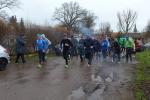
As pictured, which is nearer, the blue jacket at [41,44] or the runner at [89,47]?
the blue jacket at [41,44]

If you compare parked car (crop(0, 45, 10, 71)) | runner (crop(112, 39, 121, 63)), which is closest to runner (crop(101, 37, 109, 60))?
runner (crop(112, 39, 121, 63))

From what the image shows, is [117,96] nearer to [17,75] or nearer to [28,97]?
[28,97]

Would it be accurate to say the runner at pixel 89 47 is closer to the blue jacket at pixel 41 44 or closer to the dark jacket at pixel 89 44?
the dark jacket at pixel 89 44

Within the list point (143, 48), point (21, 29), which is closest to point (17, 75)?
point (21, 29)

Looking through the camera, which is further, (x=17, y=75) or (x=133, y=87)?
(x=17, y=75)

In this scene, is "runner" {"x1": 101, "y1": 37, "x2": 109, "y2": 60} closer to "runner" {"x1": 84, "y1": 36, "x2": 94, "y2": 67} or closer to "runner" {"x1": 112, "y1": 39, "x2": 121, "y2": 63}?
"runner" {"x1": 112, "y1": 39, "x2": 121, "y2": 63}

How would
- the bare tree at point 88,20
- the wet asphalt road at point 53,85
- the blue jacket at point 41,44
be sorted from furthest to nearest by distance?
the bare tree at point 88,20, the blue jacket at point 41,44, the wet asphalt road at point 53,85

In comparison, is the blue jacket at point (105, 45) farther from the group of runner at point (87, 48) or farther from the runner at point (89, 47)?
the runner at point (89, 47)

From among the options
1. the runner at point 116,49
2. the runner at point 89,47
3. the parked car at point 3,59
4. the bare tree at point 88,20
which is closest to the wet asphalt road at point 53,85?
the parked car at point 3,59

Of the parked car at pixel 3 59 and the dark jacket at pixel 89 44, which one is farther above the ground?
the dark jacket at pixel 89 44

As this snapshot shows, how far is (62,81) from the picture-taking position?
45.4ft

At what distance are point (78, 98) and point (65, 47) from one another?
808 cm

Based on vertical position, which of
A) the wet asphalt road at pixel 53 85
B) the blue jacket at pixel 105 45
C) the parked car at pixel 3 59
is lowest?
the wet asphalt road at pixel 53 85

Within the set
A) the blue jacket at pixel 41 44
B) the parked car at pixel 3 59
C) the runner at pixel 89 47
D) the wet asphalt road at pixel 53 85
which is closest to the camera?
the wet asphalt road at pixel 53 85
